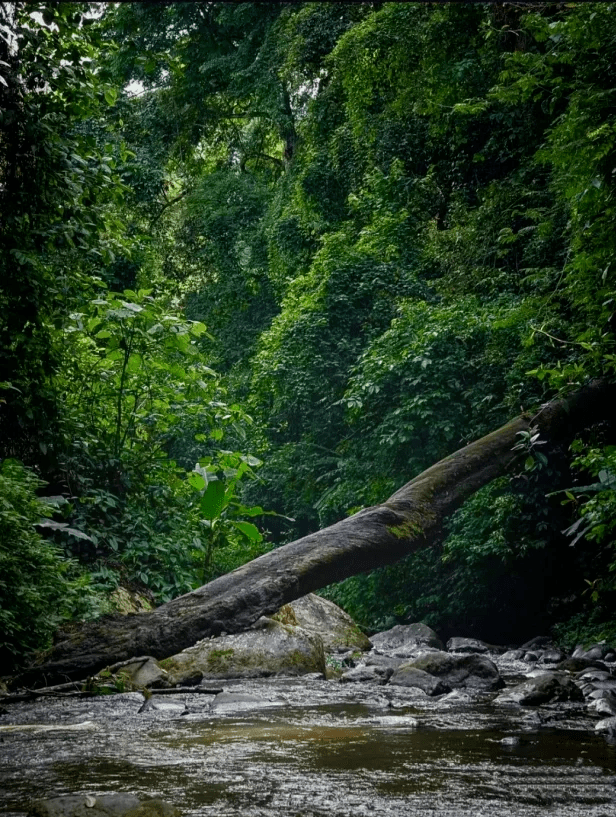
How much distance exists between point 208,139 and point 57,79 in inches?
707

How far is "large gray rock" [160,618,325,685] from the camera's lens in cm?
823

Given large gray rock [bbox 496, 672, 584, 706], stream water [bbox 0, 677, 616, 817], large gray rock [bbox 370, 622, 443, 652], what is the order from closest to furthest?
stream water [bbox 0, 677, 616, 817] < large gray rock [bbox 496, 672, 584, 706] < large gray rock [bbox 370, 622, 443, 652]

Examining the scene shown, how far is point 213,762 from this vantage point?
4125 millimetres

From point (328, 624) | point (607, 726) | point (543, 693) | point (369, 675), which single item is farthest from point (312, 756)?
point (328, 624)

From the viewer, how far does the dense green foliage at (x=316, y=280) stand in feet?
23.0

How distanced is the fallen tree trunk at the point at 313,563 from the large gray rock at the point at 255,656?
5.80ft

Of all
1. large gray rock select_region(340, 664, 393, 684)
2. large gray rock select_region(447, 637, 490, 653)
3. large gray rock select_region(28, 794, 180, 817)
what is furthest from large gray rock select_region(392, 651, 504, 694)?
large gray rock select_region(28, 794, 180, 817)

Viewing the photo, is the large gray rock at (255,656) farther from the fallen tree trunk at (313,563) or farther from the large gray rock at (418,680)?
the fallen tree trunk at (313,563)

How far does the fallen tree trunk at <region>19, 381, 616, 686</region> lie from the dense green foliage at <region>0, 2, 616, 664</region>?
512 millimetres

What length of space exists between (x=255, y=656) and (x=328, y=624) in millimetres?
3361

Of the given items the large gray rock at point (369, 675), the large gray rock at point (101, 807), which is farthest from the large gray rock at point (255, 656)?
the large gray rock at point (101, 807)

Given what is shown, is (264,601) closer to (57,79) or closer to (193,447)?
(57,79)

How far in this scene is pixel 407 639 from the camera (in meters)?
12.0

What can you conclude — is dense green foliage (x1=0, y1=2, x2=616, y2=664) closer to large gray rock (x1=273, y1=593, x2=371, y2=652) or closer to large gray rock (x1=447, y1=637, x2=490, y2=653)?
large gray rock (x1=447, y1=637, x2=490, y2=653)
